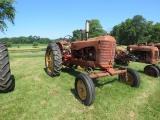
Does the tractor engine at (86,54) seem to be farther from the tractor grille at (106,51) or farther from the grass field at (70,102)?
the grass field at (70,102)

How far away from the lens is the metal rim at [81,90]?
5.08m

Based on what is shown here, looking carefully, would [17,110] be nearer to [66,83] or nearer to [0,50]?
[0,50]

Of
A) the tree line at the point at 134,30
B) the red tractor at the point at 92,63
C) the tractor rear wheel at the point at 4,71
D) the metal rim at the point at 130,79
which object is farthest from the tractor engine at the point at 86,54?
the tree line at the point at 134,30

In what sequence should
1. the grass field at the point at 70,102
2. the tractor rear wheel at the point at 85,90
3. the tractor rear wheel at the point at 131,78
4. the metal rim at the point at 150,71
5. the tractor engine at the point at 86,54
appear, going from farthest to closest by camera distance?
1. the metal rim at the point at 150,71
2. the tractor engine at the point at 86,54
3. the tractor rear wheel at the point at 131,78
4. the tractor rear wheel at the point at 85,90
5. the grass field at the point at 70,102

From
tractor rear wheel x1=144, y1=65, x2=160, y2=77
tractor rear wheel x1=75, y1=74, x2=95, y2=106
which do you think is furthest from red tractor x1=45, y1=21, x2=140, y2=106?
tractor rear wheel x1=144, y1=65, x2=160, y2=77

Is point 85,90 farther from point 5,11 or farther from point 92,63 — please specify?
point 5,11

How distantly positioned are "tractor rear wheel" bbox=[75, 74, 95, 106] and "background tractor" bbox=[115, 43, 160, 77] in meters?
4.81

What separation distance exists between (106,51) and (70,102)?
2005mm

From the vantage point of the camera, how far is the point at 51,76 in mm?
7285

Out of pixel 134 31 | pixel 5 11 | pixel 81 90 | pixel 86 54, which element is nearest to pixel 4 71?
pixel 81 90

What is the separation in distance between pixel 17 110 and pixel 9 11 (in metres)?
17.2

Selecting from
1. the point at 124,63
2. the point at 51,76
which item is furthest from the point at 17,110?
the point at 124,63

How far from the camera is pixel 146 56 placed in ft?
29.8

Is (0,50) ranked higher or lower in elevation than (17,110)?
higher
